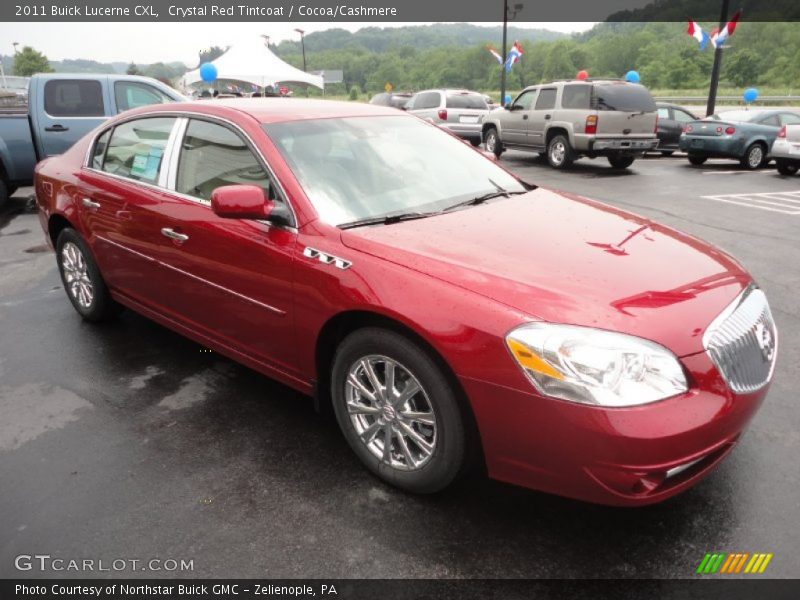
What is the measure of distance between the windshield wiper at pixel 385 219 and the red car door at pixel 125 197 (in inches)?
55.2

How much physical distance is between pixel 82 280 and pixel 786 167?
13.7 meters

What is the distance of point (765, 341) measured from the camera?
253cm

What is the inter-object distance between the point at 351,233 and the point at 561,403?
1180 mm

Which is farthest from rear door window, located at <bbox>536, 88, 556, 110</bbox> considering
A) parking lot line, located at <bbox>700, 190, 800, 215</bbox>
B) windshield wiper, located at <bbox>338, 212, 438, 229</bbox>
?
windshield wiper, located at <bbox>338, 212, 438, 229</bbox>

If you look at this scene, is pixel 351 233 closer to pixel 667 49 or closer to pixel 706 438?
pixel 706 438

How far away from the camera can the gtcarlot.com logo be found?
7.26ft

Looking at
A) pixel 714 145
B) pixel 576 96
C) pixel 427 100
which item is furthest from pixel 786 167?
pixel 427 100

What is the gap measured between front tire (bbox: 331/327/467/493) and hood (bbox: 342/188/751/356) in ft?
1.18

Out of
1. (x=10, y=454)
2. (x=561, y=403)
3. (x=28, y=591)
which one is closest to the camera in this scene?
(x=561, y=403)

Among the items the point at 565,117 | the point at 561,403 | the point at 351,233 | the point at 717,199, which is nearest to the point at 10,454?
the point at 351,233

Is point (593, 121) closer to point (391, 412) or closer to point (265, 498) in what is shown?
point (391, 412)

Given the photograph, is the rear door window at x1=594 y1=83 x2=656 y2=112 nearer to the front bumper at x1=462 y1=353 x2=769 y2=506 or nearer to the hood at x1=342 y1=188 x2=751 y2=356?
the hood at x1=342 y1=188 x2=751 y2=356

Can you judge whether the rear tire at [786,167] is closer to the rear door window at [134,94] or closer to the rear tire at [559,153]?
the rear tire at [559,153]

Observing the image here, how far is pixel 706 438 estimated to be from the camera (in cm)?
212
